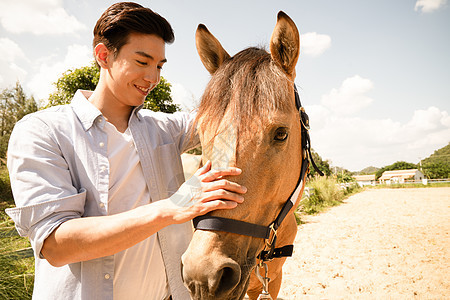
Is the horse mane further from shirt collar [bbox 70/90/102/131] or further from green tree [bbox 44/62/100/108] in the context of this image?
green tree [bbox 44/62/100/108]

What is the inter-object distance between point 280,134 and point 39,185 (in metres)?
1.36

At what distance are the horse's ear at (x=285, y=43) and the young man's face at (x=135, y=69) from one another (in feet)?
2.79

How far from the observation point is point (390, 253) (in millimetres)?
7586

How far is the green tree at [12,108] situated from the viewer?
14203mm

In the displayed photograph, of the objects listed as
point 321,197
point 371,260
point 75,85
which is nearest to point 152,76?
point 371,260

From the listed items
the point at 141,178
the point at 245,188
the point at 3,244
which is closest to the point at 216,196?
the point at 245,188

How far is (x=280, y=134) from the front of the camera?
1.69m

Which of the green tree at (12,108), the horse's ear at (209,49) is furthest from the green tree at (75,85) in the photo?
the horse's ear at (209,49)

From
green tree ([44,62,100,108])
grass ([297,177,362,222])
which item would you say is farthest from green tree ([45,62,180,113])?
grass ([297,177,362,222])

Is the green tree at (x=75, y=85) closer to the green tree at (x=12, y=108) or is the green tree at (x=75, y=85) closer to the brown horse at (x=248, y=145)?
the green tree at (x=12, y=108)

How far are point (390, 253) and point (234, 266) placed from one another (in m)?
8.21

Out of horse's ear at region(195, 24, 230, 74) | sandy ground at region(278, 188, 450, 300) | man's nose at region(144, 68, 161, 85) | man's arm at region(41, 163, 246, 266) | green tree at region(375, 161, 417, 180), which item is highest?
green tree at region(375, 161, 417, 180)

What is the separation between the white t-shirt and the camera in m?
1.56

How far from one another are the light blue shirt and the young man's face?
0.56ft
